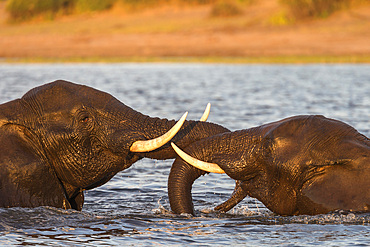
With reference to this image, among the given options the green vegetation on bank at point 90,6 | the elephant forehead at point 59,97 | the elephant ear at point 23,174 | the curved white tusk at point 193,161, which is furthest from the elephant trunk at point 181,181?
the green vegetation on bank at point 90,6

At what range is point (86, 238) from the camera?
724 cm

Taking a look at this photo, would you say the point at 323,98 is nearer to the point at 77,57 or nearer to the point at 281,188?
the point at 281,188

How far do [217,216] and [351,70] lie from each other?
2521cm

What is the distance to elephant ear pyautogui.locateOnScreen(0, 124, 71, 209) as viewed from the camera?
24.0 ft

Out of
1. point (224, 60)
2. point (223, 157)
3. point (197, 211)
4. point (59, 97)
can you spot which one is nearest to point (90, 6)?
point (224, 60)

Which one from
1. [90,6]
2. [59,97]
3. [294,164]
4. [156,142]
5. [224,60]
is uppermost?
[90,6]

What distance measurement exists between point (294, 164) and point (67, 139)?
224 cm

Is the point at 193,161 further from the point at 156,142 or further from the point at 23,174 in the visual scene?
the point at 23,174

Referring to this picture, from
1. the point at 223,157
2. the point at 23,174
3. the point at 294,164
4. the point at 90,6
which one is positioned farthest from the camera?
the point at 90,6

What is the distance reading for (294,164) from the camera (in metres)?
7.23

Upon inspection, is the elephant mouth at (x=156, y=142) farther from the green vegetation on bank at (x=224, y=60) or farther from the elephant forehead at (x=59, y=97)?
the green vegetation on bank at (x=224, y=60)

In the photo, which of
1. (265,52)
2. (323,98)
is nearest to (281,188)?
(323,98)

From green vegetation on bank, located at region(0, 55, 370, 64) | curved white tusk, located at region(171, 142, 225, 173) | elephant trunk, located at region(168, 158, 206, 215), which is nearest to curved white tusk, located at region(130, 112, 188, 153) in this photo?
curved white tusk, located at region(171, 142, 225, 173)

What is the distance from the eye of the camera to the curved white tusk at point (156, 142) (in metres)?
7.23
